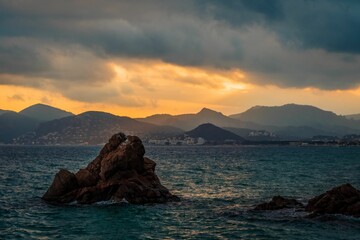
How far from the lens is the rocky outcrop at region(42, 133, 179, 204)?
55469 millimetres

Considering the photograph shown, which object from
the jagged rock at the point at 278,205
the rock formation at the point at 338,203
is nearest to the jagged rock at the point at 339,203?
the rock formation at the point at 338,203

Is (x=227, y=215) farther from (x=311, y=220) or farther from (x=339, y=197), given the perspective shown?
(x=339, y=197)

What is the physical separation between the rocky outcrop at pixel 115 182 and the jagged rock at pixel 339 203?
19116 millimetres

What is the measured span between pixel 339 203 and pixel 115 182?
27183 mm

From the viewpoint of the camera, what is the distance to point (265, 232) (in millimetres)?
38750

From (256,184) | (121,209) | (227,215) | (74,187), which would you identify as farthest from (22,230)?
(256,184)

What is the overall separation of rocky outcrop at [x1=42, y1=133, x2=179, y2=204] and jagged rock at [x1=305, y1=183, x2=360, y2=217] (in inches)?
753

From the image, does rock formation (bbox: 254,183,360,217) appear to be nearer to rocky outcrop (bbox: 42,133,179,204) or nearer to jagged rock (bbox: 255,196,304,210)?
jagged rock (bbox: 255,196,304,210)

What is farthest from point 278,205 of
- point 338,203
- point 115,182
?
point 115,182

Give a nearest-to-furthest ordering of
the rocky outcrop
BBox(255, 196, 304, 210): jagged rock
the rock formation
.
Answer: the rock formation → BBox(255, 196, 304, 210): jagged rock → the rocky outcrop

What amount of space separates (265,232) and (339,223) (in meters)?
8.03

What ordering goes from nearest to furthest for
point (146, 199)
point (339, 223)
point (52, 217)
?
point (339, 223) → point (52, 217) → point (146, 199)

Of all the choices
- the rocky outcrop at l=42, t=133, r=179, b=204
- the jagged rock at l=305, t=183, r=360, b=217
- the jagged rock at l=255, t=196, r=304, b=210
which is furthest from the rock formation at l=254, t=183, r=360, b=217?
the rocky outcrop at l=42, t=133, r=179, b=204

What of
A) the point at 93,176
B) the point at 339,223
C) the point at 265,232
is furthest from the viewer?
the point at 93,176
